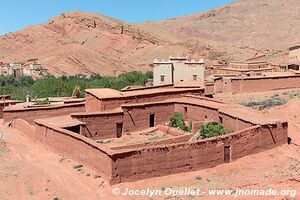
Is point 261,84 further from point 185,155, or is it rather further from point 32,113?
point 32,113

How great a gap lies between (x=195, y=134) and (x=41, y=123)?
744 centimetres

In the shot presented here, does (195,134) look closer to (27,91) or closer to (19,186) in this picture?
(19,186)

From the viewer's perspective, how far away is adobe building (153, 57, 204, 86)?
33031 millimetres

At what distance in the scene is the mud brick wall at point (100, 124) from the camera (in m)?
21.3

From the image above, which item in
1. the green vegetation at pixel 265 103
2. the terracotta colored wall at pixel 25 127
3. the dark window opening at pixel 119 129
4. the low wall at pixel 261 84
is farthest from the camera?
the low wall at pixel 261 84

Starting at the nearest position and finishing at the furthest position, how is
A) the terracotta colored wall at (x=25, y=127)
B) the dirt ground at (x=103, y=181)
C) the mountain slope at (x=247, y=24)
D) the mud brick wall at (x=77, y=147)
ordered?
the dirt ground at (x=103, y=181) < the mud brick wall at (x=77, y=147) < the terracotta colored wall at (x=25, y=127) < the mountain slope at (x=247, y=24)

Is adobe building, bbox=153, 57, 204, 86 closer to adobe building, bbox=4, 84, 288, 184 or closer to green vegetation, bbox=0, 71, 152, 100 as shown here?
adobe building, bbox=4, 84, 288, 184

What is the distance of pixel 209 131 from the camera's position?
18.8 metres

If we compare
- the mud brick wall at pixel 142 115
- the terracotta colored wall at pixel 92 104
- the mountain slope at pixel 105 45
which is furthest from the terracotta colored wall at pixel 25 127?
the mountain slope at pixel 105 45

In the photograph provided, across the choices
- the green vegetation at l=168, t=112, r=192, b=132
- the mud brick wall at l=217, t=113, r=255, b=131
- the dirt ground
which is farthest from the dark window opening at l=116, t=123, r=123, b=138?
the mud brick wall at l=217, t=113, r=255, b=131

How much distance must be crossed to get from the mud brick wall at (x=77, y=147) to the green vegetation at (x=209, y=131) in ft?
17.4

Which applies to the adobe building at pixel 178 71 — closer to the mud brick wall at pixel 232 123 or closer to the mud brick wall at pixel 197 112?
the mud brick wall at pixel 197 112

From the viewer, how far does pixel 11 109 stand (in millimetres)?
25500

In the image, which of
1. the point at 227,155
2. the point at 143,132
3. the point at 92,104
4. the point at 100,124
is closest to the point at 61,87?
the point at 92,104
